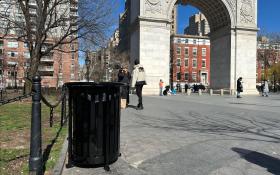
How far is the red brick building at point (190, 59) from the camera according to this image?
8925cm

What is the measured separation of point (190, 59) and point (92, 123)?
8850cm

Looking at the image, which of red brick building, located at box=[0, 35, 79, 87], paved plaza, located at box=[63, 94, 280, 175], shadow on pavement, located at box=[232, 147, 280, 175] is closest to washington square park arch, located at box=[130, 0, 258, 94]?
paved plaza, located at box=[63, 94, 280, 175]

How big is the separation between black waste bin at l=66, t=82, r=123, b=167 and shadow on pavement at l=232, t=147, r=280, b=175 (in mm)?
2196

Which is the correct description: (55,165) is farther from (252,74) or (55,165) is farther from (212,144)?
(252,74)

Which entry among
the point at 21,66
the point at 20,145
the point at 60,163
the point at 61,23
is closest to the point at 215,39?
the point at 61,23

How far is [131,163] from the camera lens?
16.2 ft

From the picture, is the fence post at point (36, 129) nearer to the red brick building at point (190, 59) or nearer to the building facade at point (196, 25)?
the red brick building at point (190, 59)

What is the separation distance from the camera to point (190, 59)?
300 feet

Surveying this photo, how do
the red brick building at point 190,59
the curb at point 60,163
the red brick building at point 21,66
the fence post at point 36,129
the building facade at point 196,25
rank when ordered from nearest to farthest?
1. the fence post at point 36,129
2. the curb at point 60,163
3. the red brick building at point 21,66
4. the red brick building at point 190,59
5. the building facade at point 196,25

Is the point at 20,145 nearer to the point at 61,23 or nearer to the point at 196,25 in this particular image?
the point at 61,23

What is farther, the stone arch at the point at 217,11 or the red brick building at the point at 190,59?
the red brick building at the point at 190,59

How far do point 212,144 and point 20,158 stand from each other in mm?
3389

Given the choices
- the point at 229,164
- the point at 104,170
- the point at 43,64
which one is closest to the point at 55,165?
the point at 104,170

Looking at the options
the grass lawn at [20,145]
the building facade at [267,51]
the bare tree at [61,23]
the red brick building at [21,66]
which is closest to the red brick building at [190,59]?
the building facade at [267,51]
